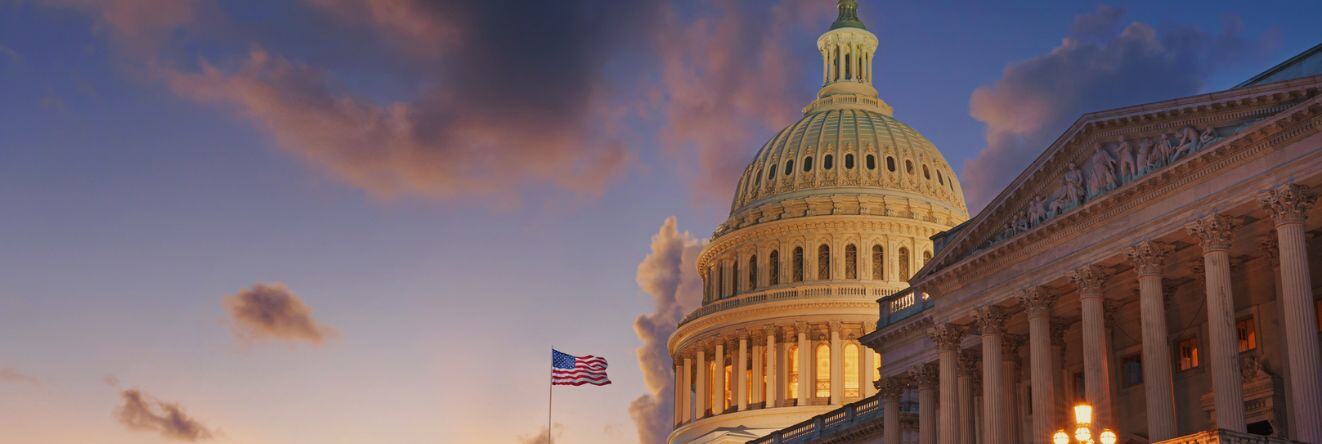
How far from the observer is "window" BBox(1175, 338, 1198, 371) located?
53781 millimetres

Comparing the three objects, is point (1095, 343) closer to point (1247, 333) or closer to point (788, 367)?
point (1247, 333)

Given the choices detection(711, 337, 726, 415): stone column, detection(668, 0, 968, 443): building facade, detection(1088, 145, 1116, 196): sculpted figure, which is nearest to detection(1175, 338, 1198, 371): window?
detection(1088, 145, 1116, 196): sculpted figure

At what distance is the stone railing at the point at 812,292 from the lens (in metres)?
121

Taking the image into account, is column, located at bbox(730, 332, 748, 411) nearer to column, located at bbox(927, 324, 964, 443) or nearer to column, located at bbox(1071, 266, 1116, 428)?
column, located at bbox(927, 324, 964, 443)

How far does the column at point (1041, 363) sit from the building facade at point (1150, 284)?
0.07m

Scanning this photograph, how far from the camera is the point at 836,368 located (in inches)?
4685

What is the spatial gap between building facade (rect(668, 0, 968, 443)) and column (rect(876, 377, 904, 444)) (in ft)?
153

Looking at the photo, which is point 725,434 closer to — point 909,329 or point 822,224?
point 822,224

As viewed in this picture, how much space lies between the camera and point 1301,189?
44.3 m

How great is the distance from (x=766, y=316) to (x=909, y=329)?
56.0m

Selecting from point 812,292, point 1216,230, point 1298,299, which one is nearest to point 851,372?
point 812,292

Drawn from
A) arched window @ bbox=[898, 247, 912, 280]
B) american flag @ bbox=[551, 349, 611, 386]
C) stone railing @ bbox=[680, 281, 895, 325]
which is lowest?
american flag @ bbox=[551, 349, 611, 386]

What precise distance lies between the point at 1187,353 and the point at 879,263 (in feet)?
228

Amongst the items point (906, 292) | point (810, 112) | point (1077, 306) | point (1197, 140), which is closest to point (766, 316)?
point (810, 112)
